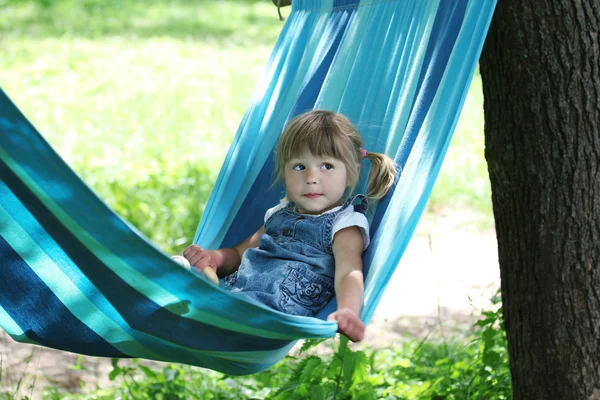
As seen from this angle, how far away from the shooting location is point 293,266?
2.16 metres

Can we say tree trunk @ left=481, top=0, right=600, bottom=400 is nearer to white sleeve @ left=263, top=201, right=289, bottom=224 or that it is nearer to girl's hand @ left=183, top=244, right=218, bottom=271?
white sleeve @ left=263, top=201, right=289, bottom=224

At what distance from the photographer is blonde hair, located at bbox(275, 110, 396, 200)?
88.0 inches

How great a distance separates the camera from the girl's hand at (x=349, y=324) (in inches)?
72.7

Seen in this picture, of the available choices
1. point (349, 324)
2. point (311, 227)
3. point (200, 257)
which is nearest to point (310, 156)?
point (311, 227)

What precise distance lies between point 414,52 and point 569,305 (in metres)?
0.74

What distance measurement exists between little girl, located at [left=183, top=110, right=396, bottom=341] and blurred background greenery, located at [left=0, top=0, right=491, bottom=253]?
1946 millimetres

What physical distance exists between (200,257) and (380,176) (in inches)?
20.0

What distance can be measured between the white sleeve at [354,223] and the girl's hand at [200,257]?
1.16 ft

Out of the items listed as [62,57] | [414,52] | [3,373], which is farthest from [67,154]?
[414,52]

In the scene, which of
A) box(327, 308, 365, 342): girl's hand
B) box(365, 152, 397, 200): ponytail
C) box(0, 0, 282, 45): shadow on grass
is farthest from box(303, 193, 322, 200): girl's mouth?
box(0, 0, 282, 45): shadow on grass

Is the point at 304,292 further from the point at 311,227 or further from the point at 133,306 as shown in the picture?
the point at 133,306

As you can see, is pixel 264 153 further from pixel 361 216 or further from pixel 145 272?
pixel 145 272

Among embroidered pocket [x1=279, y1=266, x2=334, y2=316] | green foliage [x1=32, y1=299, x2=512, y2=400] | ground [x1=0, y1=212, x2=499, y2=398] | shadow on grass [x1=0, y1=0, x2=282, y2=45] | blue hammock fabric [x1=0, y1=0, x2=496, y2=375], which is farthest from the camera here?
shadow on grass [x1=0, y1=0, x2=282, y2=45]

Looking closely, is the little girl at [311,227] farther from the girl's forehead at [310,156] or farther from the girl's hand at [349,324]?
the girl's hand at [349,324]
